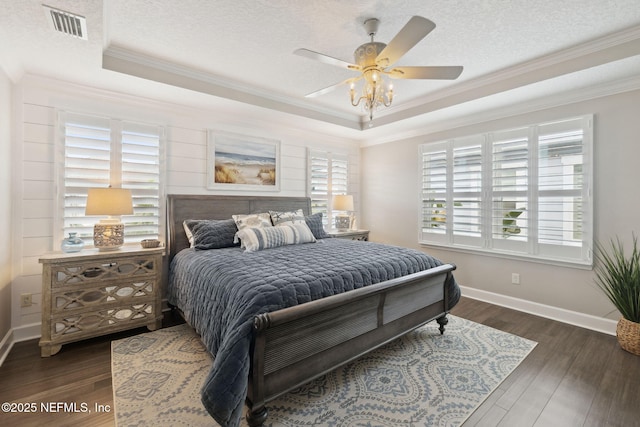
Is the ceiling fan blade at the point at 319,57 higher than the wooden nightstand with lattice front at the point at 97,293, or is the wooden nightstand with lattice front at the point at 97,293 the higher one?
the ceiling fan blade at the point at 319,57

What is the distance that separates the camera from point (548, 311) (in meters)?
3.32

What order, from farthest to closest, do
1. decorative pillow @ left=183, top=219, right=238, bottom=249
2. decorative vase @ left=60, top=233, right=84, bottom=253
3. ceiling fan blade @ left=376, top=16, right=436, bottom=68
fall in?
decorative pillow @ left=183, top=219, right=238, bottom=249, decorative vase @ left=60, top=233, right=84, bottom=253, ceiling fan blade @ left=376, top=16, right=436, bottom=68

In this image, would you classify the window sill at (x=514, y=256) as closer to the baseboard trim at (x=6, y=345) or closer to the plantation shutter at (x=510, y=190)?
the plantation shutter at (x=510, y=190)

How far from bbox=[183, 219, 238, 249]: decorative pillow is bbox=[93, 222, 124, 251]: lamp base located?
0.66 meters

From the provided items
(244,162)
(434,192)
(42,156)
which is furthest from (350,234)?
(42,156)

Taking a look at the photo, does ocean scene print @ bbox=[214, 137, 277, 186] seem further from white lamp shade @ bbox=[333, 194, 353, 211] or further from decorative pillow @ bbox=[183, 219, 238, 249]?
white lamp shade @ bbox=[333, 194, 353, 211]

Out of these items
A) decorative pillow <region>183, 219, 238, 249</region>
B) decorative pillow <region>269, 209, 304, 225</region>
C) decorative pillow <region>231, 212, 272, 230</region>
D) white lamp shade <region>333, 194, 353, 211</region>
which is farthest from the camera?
white lamp shade <region>333, 194, 353, 211</region>

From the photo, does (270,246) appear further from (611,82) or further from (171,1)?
(611,82)

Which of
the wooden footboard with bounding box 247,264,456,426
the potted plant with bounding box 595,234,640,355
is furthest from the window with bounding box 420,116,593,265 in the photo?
the wooden footboard with bounding box 247,264,456,426

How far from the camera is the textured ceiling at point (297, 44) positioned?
211 cm

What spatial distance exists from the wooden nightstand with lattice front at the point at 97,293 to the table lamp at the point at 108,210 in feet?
0.42

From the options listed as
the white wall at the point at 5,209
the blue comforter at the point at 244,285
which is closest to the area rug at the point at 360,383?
the blue comforter at the point at 244,285

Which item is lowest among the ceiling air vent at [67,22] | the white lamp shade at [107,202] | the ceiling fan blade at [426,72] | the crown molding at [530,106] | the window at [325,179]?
the white lamp shade at [107,202]

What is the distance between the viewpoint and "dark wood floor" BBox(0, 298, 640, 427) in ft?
5.75
